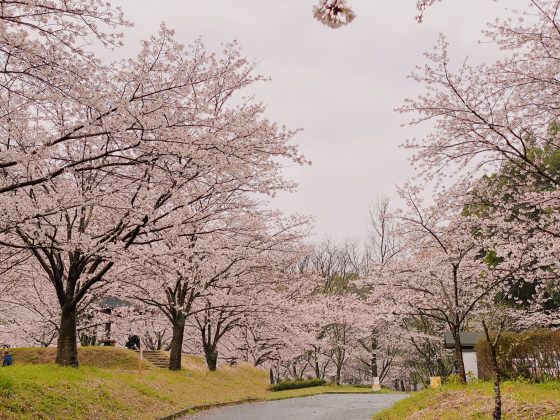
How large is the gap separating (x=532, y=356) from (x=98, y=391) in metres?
11.8

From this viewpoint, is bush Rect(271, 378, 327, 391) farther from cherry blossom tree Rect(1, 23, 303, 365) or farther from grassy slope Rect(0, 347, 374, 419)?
cherry blossom tree Rect(1, 23, 303, 365)

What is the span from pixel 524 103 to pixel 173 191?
23.2 feet

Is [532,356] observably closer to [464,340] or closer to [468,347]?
[468,347]

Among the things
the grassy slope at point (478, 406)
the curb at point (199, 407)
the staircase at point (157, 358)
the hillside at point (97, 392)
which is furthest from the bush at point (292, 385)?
the grassy slope at point (478, 406)

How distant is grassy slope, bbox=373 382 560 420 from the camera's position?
7493 mm

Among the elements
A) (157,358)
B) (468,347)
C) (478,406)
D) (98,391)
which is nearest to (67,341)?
(98,391)

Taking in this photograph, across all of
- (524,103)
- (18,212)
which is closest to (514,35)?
(524,103)

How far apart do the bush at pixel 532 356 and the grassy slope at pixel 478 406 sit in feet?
3.67

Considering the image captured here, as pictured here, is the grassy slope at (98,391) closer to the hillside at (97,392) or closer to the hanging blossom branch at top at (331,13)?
the hillside at (97,392)

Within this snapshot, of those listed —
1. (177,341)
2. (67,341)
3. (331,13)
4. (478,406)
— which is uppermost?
(331,13)

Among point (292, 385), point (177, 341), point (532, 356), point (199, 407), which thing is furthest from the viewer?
point (292, 385)

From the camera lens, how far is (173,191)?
9016mm

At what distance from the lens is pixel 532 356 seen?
13211 millimetres

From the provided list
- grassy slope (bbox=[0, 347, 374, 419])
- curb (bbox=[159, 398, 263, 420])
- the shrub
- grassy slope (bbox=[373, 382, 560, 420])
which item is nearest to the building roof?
grassy slope (bbox=[0, 347, 374, 419])
